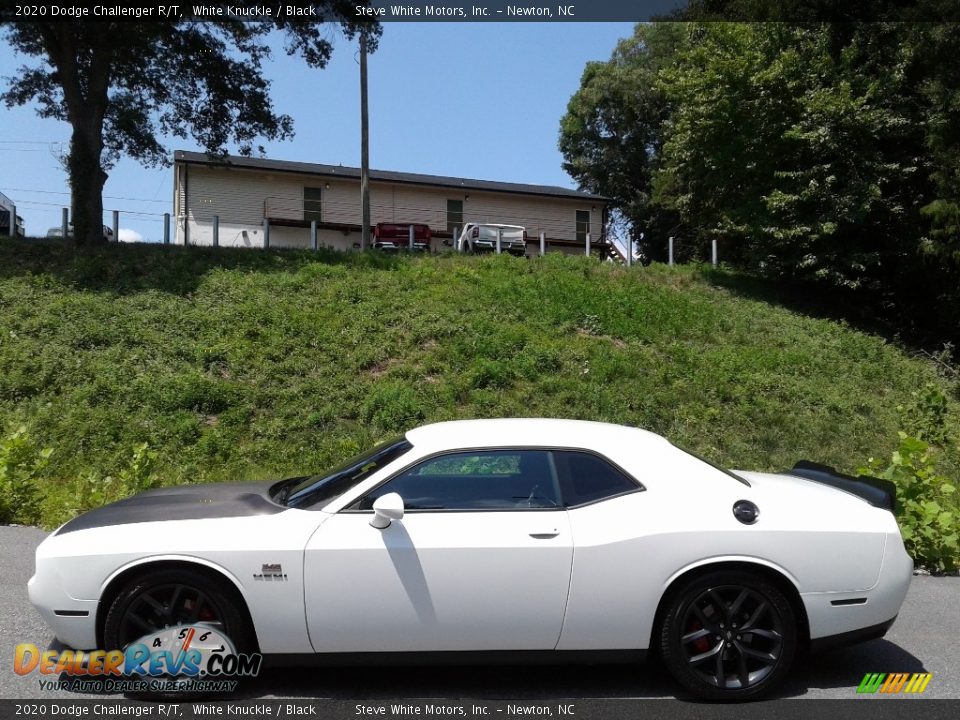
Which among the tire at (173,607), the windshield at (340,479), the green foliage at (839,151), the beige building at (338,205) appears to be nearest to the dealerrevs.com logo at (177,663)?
the tire at (173,607)

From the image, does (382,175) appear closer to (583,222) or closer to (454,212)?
(454,212)

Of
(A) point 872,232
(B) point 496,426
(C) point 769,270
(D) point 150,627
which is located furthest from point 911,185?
(D) point 150,627

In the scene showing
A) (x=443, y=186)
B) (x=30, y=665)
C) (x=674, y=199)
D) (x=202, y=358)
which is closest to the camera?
(x=30, y=665)

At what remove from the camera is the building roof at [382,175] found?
1287 inches

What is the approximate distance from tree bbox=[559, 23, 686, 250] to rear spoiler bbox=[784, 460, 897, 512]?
40.7 metres

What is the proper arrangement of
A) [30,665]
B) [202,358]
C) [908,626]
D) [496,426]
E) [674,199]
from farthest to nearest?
1. [674,199]
2. [202,358]
3. [908,626]
4. [496,426]
5. [30,665]

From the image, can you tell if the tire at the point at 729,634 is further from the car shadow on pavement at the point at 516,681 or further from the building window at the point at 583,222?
the building window at the point at 583,222

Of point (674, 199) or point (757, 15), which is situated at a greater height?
point (757, 15)

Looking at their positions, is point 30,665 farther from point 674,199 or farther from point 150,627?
point 674,199

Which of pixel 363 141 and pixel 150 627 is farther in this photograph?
pixel 363 141

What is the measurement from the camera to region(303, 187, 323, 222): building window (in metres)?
33.6

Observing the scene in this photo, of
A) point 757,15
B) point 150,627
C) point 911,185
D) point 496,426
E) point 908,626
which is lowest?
point 908,626

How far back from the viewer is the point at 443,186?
35.2 meters

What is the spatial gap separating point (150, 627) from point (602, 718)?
2.25 metres
